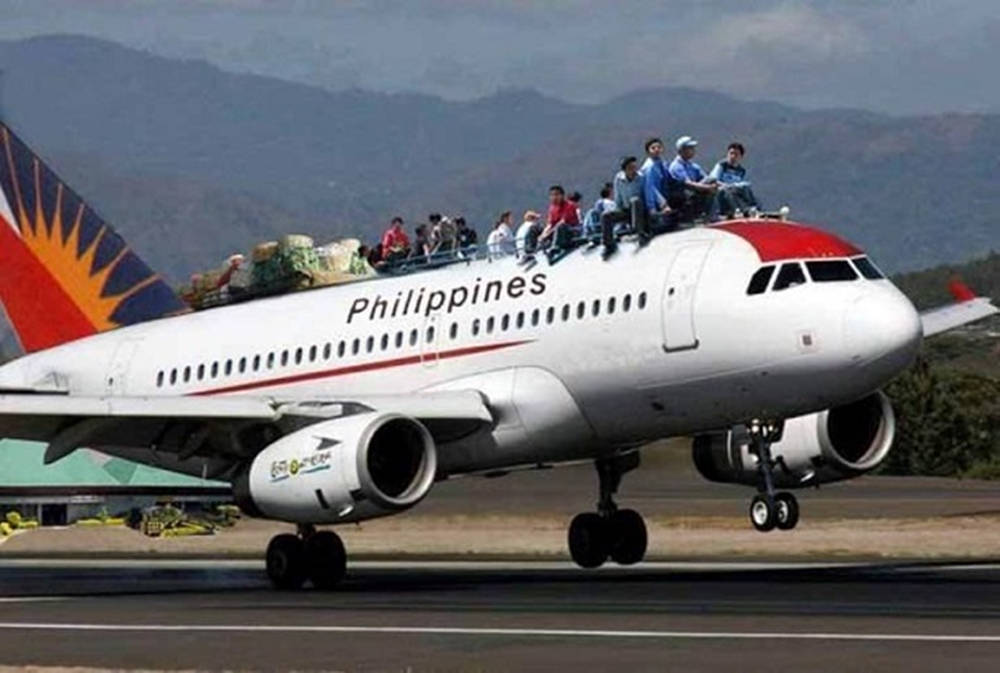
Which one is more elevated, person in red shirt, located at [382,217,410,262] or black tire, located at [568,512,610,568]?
person in red shirt, located at [382,217,410,262]

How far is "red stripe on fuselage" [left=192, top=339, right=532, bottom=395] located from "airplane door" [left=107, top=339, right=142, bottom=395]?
6.14 feet

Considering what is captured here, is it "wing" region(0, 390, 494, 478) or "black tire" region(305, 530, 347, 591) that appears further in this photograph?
"black tire" region(305, 530, 347, 591)

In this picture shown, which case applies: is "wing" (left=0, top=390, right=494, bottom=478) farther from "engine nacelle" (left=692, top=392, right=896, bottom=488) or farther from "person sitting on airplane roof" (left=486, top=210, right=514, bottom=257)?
"engine nacelle" (left=692, top=392, right=896, bottom=488)

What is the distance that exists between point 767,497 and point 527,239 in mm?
6762

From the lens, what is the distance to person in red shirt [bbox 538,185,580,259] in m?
44.4

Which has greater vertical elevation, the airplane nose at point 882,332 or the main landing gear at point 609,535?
the airplane nose at point 882,332

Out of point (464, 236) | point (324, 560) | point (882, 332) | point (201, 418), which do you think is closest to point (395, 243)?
point (464, 236)

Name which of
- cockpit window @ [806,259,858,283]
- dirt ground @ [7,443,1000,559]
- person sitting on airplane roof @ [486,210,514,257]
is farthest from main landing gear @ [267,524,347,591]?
dirt ground @ [7,443,1000,559]

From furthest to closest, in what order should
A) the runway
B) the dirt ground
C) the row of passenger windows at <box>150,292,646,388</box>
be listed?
the dirt ground → the row of passenger windows at <box>150,292,646,388</box> → the runway

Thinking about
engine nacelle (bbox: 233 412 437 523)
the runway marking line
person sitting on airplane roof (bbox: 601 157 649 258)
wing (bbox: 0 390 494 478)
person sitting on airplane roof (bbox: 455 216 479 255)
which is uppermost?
person sitting on airplane roof (bbox: 455 216 479 255)

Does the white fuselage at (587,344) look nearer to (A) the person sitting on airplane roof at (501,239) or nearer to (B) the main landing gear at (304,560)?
(A) the person sitting on airplane roof at (501,239)

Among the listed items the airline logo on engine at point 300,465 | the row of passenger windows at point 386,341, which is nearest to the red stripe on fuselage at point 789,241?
the row of passenger windows at point 386,341

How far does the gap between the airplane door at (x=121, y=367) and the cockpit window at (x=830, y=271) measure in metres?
14.1

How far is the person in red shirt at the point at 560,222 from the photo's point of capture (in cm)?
4441
